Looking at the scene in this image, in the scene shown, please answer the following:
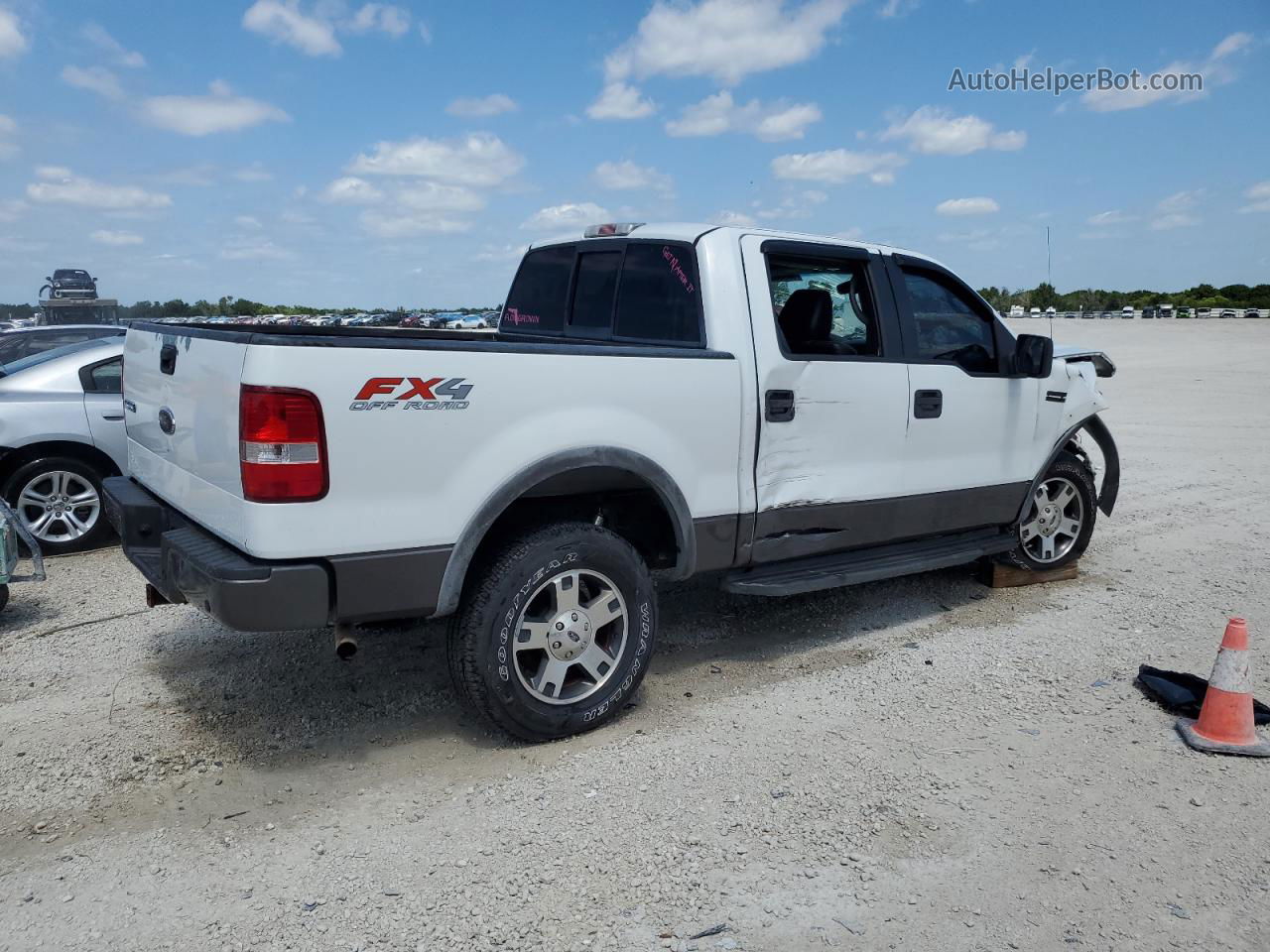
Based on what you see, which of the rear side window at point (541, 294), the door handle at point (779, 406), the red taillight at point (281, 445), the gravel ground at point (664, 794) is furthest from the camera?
the rear side window at point (541, 294)

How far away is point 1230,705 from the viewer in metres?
3.90

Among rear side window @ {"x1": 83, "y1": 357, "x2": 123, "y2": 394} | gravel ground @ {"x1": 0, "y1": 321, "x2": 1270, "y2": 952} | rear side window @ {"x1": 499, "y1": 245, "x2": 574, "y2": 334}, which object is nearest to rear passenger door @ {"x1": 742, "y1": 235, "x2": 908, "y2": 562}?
gravel ground @ {"x1": 0, "y1": 321, "x2": 1270, "y2": 952}

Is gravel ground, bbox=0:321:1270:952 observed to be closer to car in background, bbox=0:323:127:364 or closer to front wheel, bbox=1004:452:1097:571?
front wheel, bbox=1004:452:1097:571

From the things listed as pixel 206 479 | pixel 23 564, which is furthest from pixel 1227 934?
pixel 23 564

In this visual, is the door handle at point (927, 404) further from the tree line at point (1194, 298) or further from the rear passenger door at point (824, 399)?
the tree line at point (1194, 298)

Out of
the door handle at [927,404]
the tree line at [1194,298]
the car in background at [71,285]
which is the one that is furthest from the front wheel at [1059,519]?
the tree line at [1194,298]

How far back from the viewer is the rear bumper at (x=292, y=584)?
10.5ft

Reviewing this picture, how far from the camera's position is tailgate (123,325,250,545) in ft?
10.8

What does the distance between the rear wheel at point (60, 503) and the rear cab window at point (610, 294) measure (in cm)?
348

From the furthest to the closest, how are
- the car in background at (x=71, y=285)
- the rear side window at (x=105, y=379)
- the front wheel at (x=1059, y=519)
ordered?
the car in background at (x=71, y=285), the rear side window at (x=105, y=379), the front wheel at (x=1059, y=519)

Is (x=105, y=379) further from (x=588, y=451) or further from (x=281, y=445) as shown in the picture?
(x=588, y=451)

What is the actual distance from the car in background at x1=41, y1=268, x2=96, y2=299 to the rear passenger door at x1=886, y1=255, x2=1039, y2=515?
2261 centimetres

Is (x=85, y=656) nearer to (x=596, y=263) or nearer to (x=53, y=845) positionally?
(x=53, y=845)

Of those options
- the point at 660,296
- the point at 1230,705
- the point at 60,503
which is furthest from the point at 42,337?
the point at 1230,705
